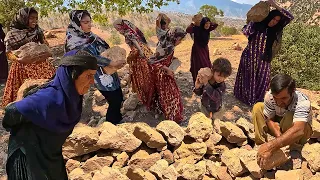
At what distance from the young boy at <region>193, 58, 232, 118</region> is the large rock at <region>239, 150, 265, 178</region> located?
0.91m

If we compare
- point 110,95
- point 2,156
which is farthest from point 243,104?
point 2,156

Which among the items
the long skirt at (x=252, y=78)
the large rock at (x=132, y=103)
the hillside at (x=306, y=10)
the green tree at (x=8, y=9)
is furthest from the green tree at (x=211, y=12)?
the large rock at (x=132, y=103)

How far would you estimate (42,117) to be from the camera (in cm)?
190

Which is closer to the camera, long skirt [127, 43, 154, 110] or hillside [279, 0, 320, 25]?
long skirt [127, 43, 154, 110]

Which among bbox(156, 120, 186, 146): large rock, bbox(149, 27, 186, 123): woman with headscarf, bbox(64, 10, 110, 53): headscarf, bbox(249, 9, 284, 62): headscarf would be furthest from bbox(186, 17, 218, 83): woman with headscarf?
bbox(156, 120, 186, 146): large rock

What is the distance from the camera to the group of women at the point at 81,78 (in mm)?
1946

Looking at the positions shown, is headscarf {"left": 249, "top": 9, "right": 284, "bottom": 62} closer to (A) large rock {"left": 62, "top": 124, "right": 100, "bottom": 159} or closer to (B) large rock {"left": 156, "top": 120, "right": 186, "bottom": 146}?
(B) large rock {"left": 156, "top": 120, "right": 186, "bottom": 146}

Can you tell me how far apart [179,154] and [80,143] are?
93 centimetres

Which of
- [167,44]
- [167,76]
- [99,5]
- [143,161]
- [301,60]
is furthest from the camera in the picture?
[301,60]

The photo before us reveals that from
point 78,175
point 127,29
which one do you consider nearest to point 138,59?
point 127,29

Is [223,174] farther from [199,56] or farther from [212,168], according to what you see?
[199,56]

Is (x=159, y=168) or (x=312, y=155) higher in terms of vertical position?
(x=312, y=155)

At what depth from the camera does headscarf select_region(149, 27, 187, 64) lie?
4.16 metres

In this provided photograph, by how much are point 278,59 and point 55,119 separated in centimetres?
667
